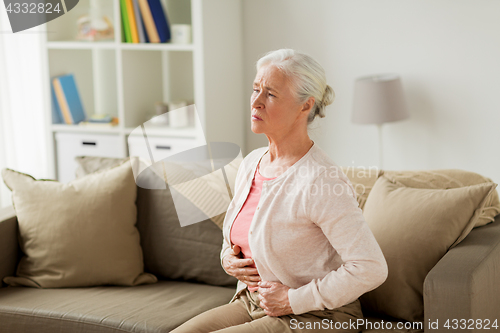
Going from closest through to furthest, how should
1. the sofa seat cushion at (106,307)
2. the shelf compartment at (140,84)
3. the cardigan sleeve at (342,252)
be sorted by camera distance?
the cardigan sleeve at (342,252)
the sofa seat cushion at (106,307)
the shelf compartment at (140,84)

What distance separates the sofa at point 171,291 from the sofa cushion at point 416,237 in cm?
4

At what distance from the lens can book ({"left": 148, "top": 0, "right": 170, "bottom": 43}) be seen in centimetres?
327

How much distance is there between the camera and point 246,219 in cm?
160

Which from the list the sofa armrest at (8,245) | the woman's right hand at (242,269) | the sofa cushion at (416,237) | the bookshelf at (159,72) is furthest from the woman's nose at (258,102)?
the bookshelf at (159,72)

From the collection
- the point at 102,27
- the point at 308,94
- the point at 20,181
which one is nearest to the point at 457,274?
the point at 308,94

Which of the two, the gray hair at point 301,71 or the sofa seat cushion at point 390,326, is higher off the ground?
the gray hair at point 301,71

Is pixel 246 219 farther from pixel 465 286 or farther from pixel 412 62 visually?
pixel 412 62

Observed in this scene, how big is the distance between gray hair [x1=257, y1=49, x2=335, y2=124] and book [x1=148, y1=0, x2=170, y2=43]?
1895mm

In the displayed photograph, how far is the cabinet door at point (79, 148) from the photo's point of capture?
3.46 meters

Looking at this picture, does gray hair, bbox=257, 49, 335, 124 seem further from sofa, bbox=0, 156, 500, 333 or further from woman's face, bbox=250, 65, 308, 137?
sofa, bbox=0, 156, 500, 333

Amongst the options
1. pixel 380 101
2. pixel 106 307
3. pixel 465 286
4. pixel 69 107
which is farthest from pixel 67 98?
pixel 465 286

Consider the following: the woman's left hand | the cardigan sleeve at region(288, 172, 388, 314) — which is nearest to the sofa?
the cardigan sleeve at region(288, 172, 388, 314)

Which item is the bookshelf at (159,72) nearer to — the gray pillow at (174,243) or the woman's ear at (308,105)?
the gray pillow at (174,243)

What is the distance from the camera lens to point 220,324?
156cm
